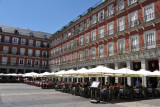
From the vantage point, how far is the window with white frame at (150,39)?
1626cm

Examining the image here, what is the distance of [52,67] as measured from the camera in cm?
4078

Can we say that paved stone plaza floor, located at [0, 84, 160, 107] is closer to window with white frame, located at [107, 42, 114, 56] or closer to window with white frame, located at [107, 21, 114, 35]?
window with white frame, located at [107, 42, 114, 56]

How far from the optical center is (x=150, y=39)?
54.7 feet

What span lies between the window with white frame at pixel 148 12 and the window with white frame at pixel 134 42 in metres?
2.22

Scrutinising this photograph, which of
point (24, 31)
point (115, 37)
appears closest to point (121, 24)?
point (115, 37)

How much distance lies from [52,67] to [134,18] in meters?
27.5

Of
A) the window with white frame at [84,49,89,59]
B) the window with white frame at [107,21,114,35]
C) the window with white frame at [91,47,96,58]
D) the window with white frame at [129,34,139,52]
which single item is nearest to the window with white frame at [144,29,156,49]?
the window with white frame at [129,34,139,52]

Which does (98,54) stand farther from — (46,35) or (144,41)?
(46,35)

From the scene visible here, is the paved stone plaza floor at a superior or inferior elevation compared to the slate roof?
inferior

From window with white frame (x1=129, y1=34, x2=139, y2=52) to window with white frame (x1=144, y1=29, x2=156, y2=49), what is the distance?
1.11 meters

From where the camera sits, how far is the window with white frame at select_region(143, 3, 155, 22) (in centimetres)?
1670

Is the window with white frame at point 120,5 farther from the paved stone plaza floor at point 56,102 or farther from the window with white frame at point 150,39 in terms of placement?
the paved stone plaza floor at point 56,102

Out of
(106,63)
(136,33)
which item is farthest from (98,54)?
(136,33)

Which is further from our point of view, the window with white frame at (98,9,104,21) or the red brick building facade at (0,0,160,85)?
the window with white frame at (98,9,104,21)
